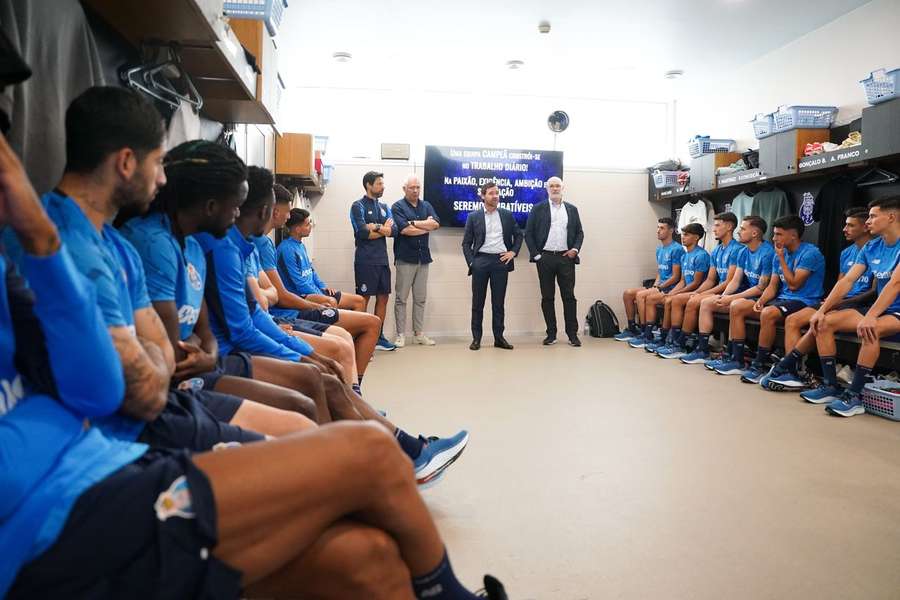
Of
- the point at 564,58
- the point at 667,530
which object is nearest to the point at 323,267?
the point at 564,58

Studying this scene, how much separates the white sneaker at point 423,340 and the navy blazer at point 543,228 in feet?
4.68

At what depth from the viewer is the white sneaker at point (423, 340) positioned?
6.50 metres

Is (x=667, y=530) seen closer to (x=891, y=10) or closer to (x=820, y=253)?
(x=820, y=253)

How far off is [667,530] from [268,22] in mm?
2698

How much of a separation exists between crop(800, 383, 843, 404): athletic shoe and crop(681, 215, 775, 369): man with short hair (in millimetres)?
1127

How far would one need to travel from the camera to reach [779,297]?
4.94m

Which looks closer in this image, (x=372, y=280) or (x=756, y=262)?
(x=756, y=262)

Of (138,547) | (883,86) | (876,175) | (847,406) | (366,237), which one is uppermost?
(883,86)

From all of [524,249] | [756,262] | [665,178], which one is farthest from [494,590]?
[665,178]

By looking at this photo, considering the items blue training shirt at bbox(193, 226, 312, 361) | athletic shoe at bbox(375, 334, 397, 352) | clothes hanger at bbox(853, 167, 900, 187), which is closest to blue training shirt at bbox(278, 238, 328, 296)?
athletic shoe at bbox(375, 334, 397, 352)

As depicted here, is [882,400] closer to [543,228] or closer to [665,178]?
[543,228]

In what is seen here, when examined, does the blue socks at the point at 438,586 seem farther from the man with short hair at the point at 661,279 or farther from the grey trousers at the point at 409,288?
the man with short hair at the point at 661,279

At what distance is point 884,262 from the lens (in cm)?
397

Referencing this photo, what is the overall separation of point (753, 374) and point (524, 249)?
3.08m
